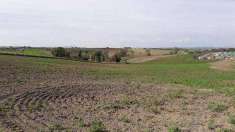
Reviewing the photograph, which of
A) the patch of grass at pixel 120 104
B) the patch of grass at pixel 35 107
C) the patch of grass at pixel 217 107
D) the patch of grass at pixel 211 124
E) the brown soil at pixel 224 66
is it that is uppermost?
the patch of grass at pixel 35 107

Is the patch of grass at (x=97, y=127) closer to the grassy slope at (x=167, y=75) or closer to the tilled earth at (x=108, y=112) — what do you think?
the tilled earth at (x=108, y=112)

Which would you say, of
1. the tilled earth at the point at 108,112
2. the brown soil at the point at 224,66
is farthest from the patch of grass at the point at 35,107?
the brown soil at the point at 224,66

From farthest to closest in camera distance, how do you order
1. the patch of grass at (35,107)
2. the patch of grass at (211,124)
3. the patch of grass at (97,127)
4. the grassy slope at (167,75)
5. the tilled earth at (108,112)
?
the grassy slope at (167,75) < the patch of grass at (35,107) < the patch of grass at (211,124) < the tilled earth at (108,112) < the patch of grass at (97,127)

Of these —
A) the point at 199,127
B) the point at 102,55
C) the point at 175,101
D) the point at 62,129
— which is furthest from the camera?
the point at 102,55

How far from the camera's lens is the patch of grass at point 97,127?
12109 mm

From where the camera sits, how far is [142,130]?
493 inches

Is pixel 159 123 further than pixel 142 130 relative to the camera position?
Yes

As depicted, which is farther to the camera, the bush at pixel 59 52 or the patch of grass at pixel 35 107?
the bush at pixel 59 52

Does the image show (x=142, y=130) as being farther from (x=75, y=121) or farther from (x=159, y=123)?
(x=75, y=121)

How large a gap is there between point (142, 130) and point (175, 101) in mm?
8027

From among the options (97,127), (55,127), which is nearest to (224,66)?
(97,127)

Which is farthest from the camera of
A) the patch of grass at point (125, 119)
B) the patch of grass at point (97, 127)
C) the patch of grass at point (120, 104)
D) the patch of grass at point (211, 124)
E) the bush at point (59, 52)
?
the bush at point (59, 52)

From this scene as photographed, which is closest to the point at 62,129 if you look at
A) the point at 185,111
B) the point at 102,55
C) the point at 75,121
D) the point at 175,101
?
the point at 75,121

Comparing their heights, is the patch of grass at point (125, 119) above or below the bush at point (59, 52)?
below
